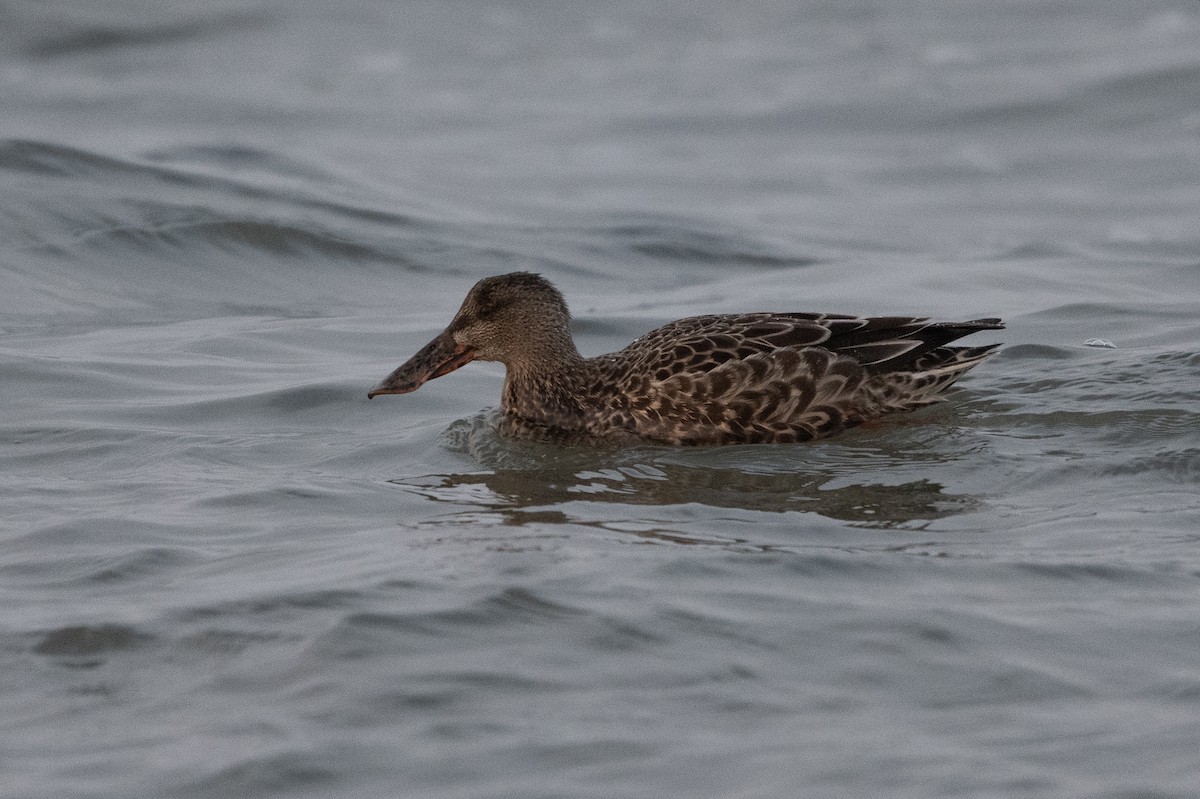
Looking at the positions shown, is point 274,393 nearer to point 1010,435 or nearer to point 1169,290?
point 1010,435

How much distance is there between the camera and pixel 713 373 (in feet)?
29.7

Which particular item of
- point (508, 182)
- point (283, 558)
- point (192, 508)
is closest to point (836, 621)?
point (283, 558)

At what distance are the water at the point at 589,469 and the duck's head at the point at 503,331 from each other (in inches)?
16.0

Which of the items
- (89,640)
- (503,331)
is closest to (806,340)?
(503,331)

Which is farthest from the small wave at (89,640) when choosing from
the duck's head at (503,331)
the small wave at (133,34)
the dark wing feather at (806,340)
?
the small wave at (133,34)

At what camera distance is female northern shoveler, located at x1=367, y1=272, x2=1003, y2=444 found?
9.08 metres

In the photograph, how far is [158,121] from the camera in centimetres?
2045

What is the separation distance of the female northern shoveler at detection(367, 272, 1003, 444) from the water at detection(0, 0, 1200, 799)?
20 cm

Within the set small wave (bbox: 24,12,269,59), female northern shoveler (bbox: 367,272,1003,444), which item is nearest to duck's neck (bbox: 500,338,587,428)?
female northern shoveler (bbox: 367,272,1003,444)

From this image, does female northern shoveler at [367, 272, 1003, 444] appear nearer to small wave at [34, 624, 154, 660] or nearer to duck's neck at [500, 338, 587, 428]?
duck's neck at [500, 338, 587, 428]

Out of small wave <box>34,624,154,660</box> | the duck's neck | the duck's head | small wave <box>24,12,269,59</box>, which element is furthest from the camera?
small wave <box>24,12,269,59</box>

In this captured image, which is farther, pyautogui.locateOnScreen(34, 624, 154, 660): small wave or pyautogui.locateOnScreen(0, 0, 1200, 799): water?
pyautogui.locateOnScreen(34, 624, 154, 660): small wave

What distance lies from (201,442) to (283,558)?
2.40 meters

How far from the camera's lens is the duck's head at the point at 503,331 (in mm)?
9836
